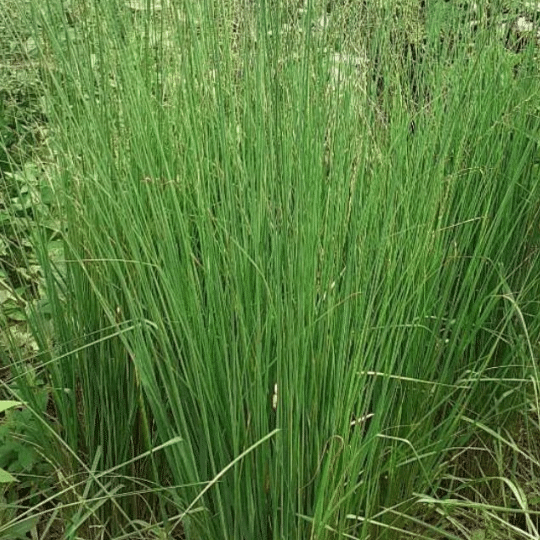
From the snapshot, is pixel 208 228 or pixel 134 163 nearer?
pixel 208 228

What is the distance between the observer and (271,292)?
1393mm

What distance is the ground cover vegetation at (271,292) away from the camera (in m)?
1.38

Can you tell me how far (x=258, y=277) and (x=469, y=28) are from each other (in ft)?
3.52

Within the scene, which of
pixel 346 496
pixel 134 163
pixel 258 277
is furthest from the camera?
pixel 134 163

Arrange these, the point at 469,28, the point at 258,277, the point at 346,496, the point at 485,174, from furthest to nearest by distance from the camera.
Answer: the point at 469,28
the point at 485,174
the point at 258,277
the point at 346,496

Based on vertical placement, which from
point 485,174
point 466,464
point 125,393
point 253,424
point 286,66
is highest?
point 286,66

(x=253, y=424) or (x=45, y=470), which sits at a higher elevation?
(x=253, y=424)

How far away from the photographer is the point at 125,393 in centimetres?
173

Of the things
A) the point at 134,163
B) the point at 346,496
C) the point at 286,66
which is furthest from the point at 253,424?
the point at 286,66

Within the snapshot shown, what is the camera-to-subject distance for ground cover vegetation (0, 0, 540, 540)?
138 centimetres

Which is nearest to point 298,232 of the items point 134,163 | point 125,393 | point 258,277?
point 258,277

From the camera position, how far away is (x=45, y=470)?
181 cm

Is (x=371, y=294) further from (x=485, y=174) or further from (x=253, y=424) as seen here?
(x=485, y=174)

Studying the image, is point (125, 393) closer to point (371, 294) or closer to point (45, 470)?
point (45, 470)
